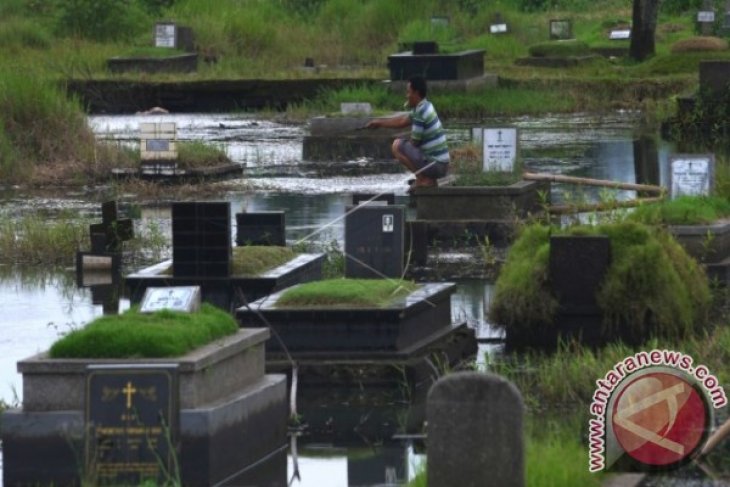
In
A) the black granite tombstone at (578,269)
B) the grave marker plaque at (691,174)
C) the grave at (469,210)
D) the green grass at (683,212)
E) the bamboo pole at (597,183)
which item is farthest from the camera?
the bamboo pole at (597,183)

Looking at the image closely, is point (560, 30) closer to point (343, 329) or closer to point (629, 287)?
point (629, 287)

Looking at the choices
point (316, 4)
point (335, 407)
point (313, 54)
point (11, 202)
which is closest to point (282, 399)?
point (335, 407)

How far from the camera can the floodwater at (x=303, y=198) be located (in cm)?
1198

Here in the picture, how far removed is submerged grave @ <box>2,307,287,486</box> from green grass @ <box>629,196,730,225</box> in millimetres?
6588

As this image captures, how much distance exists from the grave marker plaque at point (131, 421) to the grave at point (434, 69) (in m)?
30.2

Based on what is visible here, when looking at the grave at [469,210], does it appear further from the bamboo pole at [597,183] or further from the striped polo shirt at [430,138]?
the bamboo pole at [597,183]

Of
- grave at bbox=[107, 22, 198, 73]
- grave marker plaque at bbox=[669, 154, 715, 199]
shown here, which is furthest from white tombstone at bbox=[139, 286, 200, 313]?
grave at bbox=[107, 22, 198, 73]

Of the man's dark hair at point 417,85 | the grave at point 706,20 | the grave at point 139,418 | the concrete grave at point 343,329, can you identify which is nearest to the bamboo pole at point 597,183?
the man's dark hair at point 417,85

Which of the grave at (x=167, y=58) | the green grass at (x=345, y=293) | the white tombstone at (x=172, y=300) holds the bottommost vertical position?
the green grass at (x=345, y=293)

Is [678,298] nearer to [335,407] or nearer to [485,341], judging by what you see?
[485,341]

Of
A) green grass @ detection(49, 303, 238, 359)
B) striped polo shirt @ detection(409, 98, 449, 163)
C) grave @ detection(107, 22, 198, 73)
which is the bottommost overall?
green grass @ detection(49, 303, 238, 359)

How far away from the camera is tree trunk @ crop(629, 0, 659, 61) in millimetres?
48781

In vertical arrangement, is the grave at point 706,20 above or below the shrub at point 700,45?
above

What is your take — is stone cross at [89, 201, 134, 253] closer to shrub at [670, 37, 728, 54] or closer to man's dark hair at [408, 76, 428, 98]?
man's dark hair at [408, 76, 428, 98]
